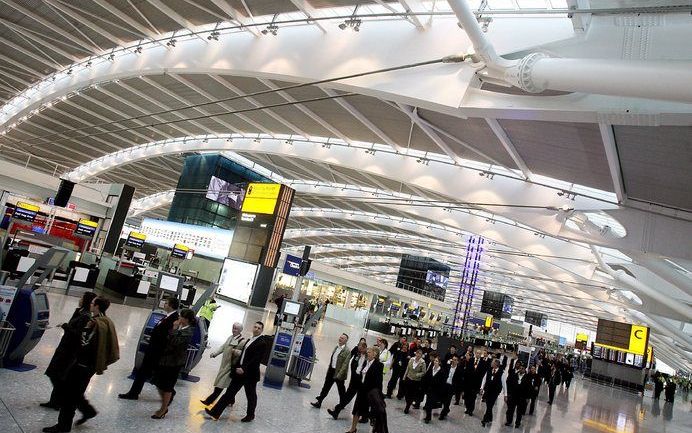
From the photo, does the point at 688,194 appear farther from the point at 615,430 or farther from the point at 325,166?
the point at 325,166

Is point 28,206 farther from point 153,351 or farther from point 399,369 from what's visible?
point 153,351

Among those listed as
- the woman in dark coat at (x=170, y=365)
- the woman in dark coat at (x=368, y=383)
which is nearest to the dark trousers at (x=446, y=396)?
the woman in dark coat at (x=368, y=383)

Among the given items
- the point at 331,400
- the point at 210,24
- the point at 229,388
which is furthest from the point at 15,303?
the point at 210,24

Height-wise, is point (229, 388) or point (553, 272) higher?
point (553, 272)

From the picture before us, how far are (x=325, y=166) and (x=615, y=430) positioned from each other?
Result: 1976 centimetres

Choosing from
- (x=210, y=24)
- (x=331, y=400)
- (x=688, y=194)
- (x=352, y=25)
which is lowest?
(x=331, y=400)

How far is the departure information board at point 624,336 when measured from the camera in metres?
33.4

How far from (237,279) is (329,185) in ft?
33.5

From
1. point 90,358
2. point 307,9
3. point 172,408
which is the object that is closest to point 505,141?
point 307,9

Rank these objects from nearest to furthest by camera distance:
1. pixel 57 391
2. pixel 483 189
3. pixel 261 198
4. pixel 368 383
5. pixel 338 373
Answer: pixel 57 391 < pixel 368 383 < pixel 338 373 < pixel 483 189 < pixel 261 198

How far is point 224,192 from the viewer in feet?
121

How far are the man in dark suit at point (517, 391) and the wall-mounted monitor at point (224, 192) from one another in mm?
26700

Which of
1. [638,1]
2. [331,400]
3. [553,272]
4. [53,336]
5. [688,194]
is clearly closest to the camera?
[638,1]

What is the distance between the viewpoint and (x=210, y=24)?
15.5 metres
